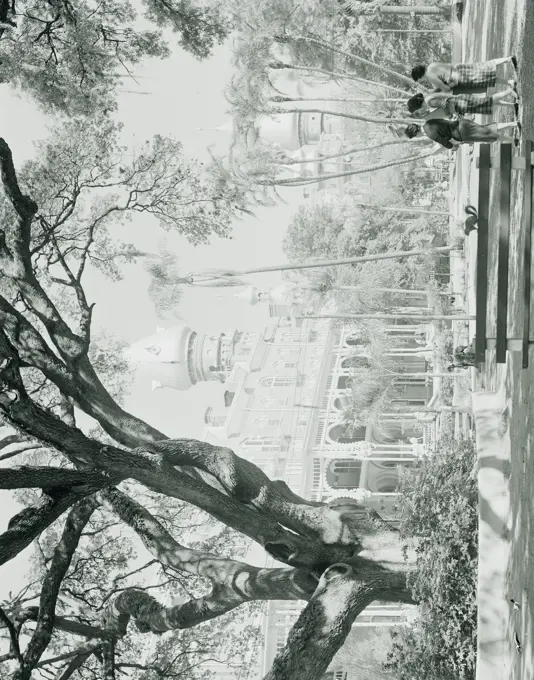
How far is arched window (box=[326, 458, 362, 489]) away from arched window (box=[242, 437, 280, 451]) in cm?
416

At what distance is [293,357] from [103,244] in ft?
143

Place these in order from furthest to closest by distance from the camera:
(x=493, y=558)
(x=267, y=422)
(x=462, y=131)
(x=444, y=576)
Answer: (x=267, y=422)
(x=444, y=576)
(x=493, y=558)
(x=462, y=131)

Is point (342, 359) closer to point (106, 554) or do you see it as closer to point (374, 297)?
point (374, 297)

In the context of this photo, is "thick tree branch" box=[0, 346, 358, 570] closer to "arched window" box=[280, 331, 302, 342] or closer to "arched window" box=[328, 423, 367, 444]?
"arched window" box=[328, 423, 367, 444]

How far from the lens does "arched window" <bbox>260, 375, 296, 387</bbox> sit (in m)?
57.4

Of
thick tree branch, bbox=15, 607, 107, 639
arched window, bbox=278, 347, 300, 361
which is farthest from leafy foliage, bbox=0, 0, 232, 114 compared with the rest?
arched window, bbox=278, 347, 300, 361

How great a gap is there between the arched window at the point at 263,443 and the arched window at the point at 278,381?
6142mm

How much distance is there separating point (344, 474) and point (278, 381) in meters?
9.45

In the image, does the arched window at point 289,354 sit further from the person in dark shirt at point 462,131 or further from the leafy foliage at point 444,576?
the person in dark shirt at point 462,131

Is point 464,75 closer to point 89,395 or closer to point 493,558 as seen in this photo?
point 493,558

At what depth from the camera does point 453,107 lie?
32.7 feet

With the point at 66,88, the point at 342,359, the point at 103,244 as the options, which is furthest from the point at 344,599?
the point at 342,359

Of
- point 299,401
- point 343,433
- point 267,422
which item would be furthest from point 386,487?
point 267,422

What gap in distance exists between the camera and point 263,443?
52406 millimetres
